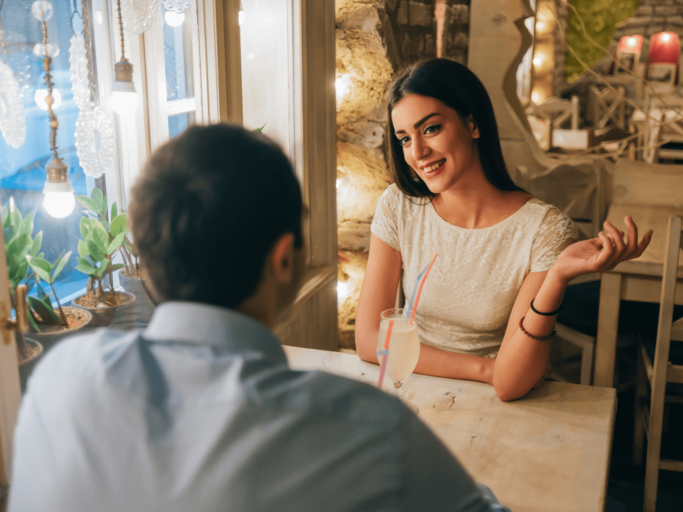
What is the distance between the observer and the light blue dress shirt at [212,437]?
451mm

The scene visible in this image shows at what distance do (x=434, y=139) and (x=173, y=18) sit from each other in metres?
0.87

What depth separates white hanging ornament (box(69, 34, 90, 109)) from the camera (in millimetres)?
1416

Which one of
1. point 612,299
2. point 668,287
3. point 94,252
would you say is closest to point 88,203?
point 94,252

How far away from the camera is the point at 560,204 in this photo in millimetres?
3193

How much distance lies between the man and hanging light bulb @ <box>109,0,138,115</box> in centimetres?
99

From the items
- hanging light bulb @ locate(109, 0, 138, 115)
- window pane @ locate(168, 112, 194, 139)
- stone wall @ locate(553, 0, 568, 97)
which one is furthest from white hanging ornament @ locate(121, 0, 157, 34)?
stone wall @ locate(553, 0, 568, 97)

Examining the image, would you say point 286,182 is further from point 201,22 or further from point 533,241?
point 201,22

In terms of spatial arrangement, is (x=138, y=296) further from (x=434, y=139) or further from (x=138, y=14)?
(x=434, y=139)

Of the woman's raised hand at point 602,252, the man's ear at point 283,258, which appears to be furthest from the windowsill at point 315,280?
the man's ear at point 283,258

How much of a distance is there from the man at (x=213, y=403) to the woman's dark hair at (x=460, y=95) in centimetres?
102

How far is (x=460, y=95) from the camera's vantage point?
4.91 ft

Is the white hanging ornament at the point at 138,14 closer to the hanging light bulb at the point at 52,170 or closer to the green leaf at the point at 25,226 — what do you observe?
the hanging light bulb at the point at 52,170

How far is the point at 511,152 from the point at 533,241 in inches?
74.5

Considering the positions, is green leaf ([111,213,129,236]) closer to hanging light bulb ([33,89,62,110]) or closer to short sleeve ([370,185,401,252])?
hanging light bulb ([33,89,62,110])
